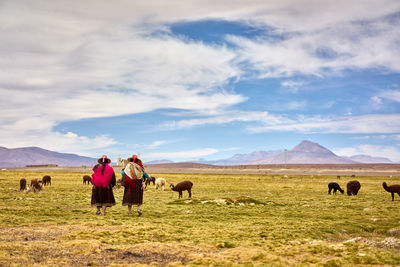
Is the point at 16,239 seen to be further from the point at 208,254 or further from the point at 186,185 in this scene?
the point at 186,185

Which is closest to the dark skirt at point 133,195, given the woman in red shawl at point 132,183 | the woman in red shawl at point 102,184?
the woman in red shawl at point 132,183

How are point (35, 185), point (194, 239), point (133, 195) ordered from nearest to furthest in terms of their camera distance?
point (194, 239), point (133, 195), point (35, 185)

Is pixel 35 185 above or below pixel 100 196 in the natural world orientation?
below

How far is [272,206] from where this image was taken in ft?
73.1

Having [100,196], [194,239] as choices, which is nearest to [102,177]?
[100,196]

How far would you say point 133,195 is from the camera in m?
16.6

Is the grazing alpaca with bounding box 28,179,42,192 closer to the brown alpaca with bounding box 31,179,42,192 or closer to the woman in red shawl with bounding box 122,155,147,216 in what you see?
the brown alpaca with bounding box 31,179,42,192

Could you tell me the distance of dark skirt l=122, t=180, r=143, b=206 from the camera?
16.5 meters

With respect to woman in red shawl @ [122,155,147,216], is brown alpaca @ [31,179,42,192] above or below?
below

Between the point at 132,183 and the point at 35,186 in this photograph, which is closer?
the point at 132,183

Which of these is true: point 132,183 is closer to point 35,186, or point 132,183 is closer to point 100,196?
point 100,196

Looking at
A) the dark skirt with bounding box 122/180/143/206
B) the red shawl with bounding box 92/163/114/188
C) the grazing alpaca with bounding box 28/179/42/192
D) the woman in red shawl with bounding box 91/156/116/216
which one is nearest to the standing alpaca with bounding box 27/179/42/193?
the grazing alpaca with bounding box 28/179/42/192

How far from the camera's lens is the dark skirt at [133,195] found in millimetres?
16547

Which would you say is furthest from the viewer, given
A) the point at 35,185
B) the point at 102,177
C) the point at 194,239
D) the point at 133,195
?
the point at 35,185
